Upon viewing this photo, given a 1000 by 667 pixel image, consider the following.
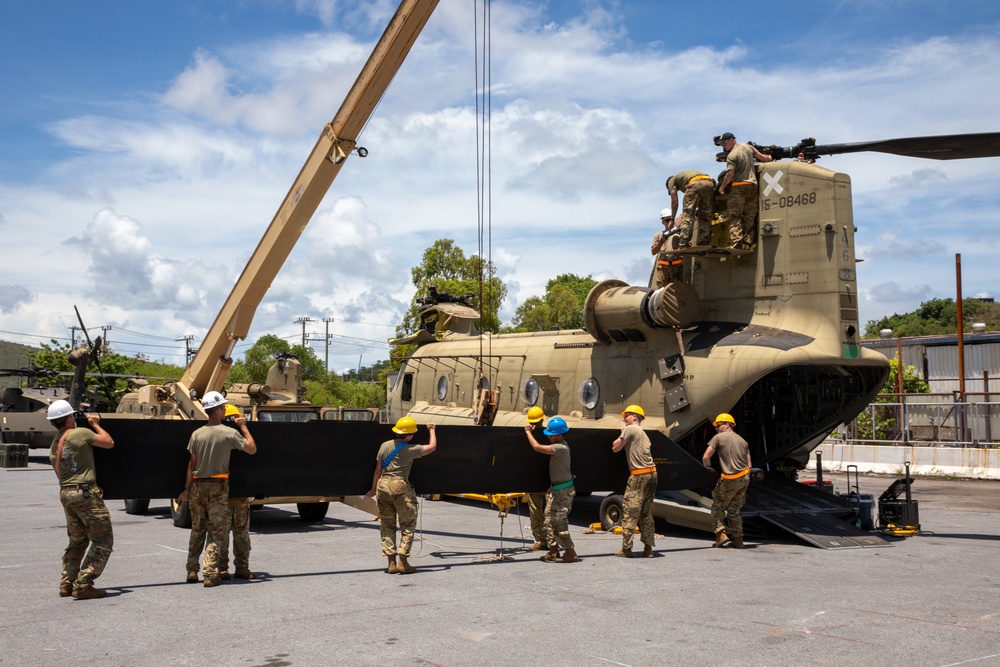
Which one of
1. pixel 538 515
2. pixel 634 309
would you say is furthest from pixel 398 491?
pixel 634 309

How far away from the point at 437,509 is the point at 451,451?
20.7 ft

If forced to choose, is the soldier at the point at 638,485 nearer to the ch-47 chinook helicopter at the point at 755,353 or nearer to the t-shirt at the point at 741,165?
the ch-47 chinook helicopter at the point at 755,353

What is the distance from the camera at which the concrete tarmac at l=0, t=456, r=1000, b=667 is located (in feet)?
24.1

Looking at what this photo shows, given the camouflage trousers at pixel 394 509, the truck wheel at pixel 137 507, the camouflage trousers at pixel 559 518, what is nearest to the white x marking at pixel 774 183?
the camouflage trousers at pixel 559 518

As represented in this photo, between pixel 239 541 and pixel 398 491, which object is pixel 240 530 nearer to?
pixel 239 541

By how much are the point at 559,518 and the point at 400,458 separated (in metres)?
2.21

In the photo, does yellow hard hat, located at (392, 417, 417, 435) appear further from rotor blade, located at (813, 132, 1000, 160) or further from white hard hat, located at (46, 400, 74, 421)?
rotor blade, located at (813, 132, 1000, 160)

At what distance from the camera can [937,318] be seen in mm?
85625

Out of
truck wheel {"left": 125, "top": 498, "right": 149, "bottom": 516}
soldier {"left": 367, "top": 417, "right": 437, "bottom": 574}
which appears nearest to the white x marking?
soldier {"left": 367, "top": 417, "right": 437, "bottom": 574}

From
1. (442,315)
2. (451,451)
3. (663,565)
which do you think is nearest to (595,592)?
(663,565)

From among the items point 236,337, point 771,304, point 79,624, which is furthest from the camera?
point 236,337

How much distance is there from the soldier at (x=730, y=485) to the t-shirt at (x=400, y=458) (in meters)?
4.44

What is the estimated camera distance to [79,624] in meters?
8.27

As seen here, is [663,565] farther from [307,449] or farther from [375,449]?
[307,449]
